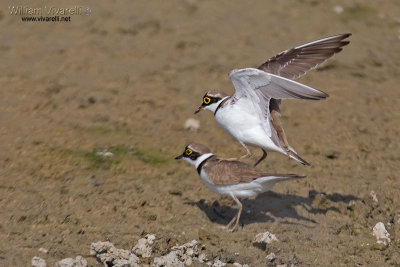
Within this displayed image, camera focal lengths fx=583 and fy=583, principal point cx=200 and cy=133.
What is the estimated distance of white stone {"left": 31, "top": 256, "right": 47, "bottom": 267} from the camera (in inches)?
226

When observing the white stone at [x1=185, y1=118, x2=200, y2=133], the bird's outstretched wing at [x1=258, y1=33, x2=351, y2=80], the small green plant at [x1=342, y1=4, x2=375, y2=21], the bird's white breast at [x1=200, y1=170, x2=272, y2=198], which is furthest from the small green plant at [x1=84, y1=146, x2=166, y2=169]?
the small green plant at [x1=342, y1=4, x2=375, y2=21]

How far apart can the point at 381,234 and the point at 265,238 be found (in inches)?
53.8

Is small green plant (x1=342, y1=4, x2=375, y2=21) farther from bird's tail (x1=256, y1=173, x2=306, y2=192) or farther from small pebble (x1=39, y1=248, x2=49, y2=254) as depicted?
small pebble (x1=39, y1=248, x2=49, y2=254)

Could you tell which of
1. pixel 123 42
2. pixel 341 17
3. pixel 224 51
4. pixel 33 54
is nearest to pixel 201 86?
pixel 224 51

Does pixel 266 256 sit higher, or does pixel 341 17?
pixel 341 17

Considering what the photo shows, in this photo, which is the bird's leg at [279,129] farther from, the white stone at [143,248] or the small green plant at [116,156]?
the white stone at [143,248]

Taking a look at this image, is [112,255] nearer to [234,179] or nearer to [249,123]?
[234,179]

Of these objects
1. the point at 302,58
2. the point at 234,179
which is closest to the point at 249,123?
the point at 234,179

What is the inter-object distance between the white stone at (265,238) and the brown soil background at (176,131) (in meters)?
0.11

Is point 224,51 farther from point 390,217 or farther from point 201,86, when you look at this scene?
point 390,217

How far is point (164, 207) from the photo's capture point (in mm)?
7090

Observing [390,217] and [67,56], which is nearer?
[390,217]

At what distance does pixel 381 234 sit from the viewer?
6.64 metres

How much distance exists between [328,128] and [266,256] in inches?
A: 138
